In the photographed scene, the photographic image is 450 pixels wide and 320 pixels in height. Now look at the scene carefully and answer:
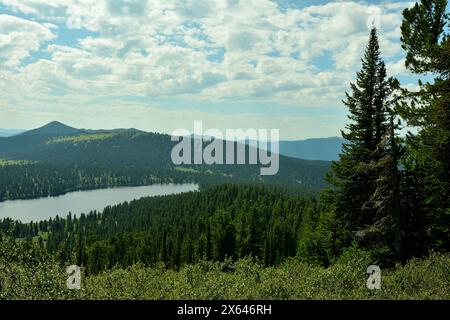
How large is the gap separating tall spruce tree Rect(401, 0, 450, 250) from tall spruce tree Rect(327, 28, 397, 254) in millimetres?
2232

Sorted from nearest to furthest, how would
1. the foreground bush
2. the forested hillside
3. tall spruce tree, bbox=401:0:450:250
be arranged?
the foreground bush
tall spruce tree, bbox=401:0:450:250
the forested hillside

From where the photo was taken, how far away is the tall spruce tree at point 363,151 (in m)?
30.7

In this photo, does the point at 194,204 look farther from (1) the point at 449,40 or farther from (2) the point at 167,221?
(1) the point at 449,40

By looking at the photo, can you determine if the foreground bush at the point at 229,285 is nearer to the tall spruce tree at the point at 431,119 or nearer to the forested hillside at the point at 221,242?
the tall spruce tree at the point at 431,119

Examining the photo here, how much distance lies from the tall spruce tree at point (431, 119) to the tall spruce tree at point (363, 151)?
2.23 meters

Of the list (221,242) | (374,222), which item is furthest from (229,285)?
(221,242)

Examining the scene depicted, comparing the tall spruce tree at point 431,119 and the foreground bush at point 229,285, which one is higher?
the tall spruce tree at point 431,119

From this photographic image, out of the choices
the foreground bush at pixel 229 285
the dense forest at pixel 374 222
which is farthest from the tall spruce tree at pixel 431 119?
the foreground bush at pixel 229 285

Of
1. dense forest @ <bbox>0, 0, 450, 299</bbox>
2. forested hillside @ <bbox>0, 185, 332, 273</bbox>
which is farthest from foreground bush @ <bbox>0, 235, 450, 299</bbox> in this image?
forested hillside @ <bbox>0, 185, 332, 273</bbox>

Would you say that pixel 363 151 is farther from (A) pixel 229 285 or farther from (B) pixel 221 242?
(B) pixel 221 242

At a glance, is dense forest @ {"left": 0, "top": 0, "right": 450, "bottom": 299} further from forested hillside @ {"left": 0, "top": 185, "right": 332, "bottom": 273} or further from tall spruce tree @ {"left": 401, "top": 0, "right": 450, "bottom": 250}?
forested hillside @ {"left": 0, "top": 185, "right": 332, "bottom": 273}

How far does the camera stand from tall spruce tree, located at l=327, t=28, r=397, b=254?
30.7 m

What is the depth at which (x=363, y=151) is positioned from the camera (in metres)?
31.6
